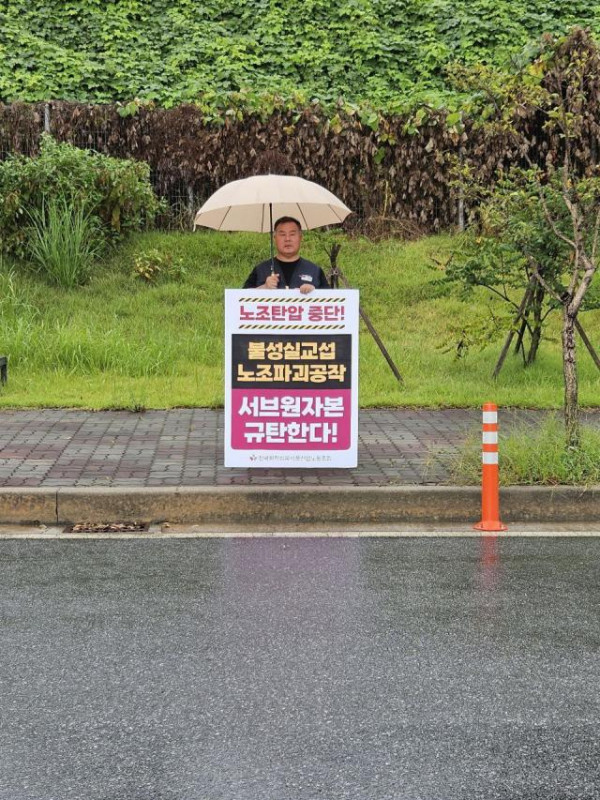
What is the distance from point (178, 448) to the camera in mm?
9289

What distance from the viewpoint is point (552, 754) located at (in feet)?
12.8

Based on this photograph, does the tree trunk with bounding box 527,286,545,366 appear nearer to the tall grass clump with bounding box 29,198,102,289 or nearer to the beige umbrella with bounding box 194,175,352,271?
the beige umbrella with bounding box 194,175,352,271

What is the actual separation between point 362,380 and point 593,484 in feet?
15.8

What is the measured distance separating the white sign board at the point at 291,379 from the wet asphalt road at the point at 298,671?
135 centimetres

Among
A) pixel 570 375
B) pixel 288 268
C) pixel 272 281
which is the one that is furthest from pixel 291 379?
pixel 570 375

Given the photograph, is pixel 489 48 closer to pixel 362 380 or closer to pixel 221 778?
pixel 362 380

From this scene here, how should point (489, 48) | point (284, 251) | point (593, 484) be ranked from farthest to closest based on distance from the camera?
point (489, 48), point (284, 251), point (593, 484)

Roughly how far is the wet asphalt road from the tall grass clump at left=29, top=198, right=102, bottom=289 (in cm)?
907

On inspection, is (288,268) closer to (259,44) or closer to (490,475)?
(490,475)

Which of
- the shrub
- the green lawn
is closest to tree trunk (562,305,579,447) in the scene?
the green lawn

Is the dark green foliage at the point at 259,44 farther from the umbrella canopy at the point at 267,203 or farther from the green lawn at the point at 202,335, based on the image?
the umbrella canopy at the point at 267,203

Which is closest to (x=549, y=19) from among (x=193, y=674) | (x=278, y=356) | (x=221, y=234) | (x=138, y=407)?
(x=221, y=234)

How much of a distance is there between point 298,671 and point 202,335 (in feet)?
31.6

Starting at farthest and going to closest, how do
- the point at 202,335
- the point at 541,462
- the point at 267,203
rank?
1. the point at 202,335
2. the point at 267,203
3. the point at 541,462
